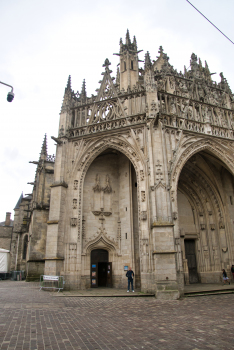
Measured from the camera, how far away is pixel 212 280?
63.2ft

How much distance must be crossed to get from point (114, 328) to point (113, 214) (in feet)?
40.4

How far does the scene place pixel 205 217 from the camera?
21031 mm

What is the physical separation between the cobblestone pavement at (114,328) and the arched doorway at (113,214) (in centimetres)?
788

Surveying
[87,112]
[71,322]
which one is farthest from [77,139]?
[71,322]

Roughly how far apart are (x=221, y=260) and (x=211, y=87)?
45.1ft

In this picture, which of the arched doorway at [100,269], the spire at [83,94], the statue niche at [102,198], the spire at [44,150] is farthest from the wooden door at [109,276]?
the spire at [44,150]

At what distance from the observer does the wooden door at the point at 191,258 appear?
19.8m

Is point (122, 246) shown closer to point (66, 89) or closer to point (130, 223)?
point (130, 223)

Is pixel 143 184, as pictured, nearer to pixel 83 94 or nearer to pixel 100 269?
pixel 100 269

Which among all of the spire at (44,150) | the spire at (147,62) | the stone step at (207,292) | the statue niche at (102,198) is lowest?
the stone step at (207,292)

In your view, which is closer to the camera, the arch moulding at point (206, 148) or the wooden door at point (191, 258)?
the arch moulding at point (206, 148)

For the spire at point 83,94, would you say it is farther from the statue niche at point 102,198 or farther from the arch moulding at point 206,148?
the arch moulding at point 206,148

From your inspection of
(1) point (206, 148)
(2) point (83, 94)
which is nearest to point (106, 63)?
(2) point (83, 94)

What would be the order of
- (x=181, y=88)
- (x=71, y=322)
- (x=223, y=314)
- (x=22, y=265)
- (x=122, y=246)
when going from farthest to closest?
(x=22, y=265) < (x=181, y=88) < (x=122, y=246) < (x=223, y=314) < (x=71, y=322)
